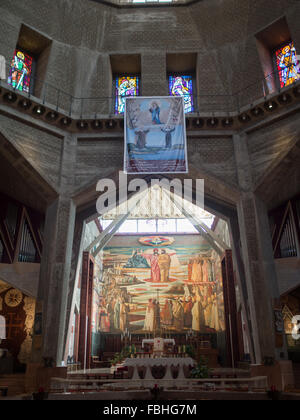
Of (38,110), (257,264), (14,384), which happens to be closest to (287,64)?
(257,264)

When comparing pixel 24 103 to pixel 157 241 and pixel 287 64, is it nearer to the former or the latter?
pixel 287 64

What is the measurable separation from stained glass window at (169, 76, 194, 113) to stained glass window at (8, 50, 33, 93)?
20.2 ft

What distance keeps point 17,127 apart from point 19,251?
482cm

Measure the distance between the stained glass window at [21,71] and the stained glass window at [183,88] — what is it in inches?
242

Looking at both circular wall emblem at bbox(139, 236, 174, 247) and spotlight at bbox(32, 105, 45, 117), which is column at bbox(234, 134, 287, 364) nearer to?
spotlight at bbox(32, 105, 45, 117)

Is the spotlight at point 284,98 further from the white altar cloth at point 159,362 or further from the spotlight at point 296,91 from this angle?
the white altar cloth at point 159,362

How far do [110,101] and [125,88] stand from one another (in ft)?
5.41

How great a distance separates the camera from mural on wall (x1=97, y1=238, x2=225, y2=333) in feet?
73.3

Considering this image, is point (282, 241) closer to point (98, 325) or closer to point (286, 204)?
point (286, 204)

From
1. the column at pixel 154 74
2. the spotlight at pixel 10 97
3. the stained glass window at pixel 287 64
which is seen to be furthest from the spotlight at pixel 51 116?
the stained glass window at pixel 287 64

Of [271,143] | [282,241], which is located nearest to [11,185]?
[271,143]

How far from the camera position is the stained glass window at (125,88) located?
1605 cm

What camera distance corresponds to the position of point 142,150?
1363 centimetres
